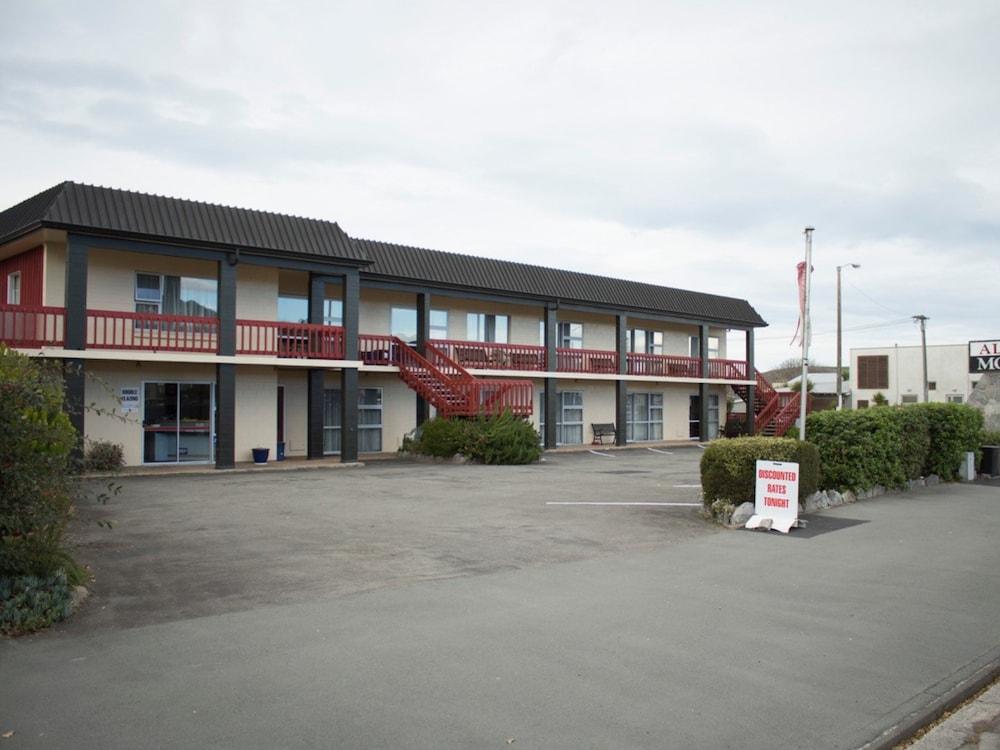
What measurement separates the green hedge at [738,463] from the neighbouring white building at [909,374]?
177 ft

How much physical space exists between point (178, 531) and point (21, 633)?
4703 millimetres

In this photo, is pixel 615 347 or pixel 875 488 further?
pixel 615 347

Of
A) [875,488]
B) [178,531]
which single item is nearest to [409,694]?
[178,531]

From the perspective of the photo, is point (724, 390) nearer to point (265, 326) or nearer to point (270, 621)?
point (265, 326)

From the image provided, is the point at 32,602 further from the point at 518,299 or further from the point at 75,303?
the point at 518,299

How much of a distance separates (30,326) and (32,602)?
46.5 ft

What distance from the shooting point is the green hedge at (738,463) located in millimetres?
12633

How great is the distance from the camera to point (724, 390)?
3950 centimetres

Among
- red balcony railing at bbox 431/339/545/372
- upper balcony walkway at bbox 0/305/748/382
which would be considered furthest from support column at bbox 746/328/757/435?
red balcony railing at bbox 431/339/545/372

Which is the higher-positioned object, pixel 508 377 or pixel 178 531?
pixel 508 377

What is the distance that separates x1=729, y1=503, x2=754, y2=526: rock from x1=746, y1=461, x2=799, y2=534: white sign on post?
10cm

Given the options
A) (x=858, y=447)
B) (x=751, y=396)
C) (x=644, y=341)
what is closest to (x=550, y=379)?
(x=644, y=341)

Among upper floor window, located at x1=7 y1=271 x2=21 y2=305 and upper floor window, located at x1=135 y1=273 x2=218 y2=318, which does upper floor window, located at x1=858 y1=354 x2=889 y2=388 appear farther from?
upper floor window, located at x1=7 y1=271 x2=21 y2=305

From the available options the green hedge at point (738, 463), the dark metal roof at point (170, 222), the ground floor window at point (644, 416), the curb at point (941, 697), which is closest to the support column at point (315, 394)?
the dark metal roof at point (170, 222)
